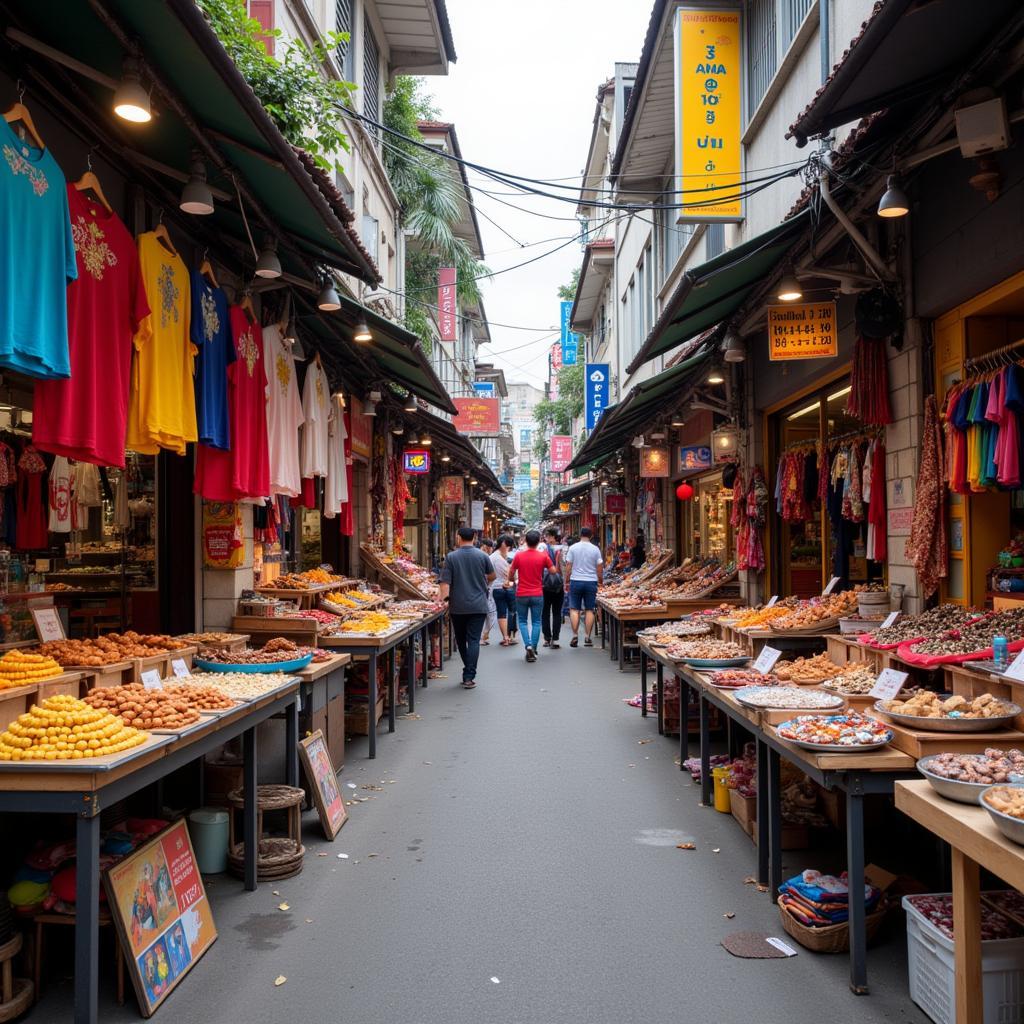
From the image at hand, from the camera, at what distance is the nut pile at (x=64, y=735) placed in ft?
11.8

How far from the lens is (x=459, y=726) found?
1001 cm

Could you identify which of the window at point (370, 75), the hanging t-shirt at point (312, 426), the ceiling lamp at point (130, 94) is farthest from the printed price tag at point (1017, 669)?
the window at point (370, 75)

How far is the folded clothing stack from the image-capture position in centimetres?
442

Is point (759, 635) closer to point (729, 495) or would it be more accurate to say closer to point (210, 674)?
point (210, 674)

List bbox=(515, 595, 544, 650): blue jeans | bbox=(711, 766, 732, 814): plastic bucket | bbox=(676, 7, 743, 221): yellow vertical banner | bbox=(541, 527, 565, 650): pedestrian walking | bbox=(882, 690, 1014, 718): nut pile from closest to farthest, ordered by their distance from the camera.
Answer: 1. bbox=(882, 690, 1014, 718): nut pile
2. bbox=(711, 766, 732, 814): plastic bucket
3. bbox=(676, 7, 743, 221): yellow vertical banner
4. bbox=(515, 595, 544, 650): blue jeans
5. bbox=(541, 527, 565, 650): pedestrian walking

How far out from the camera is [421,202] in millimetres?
21406

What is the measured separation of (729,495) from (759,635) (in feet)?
20.4

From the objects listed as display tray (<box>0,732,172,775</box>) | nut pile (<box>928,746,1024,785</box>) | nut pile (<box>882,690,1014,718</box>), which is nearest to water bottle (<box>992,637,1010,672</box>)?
nut pile (<box>882,690,1014,718</box>)

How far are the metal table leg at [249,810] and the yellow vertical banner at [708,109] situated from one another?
810 centimetres

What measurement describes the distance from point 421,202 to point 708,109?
38.2 ft

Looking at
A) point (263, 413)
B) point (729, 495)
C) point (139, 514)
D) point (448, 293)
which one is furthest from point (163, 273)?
point (448, 293)

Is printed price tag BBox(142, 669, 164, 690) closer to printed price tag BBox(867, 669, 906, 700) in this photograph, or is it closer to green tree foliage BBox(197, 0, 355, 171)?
green tree foliage BBox(197, 0, 355, 171)

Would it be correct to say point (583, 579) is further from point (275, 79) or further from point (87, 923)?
point (87, 923)

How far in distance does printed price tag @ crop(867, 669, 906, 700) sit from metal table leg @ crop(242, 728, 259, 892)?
3.72 meters
